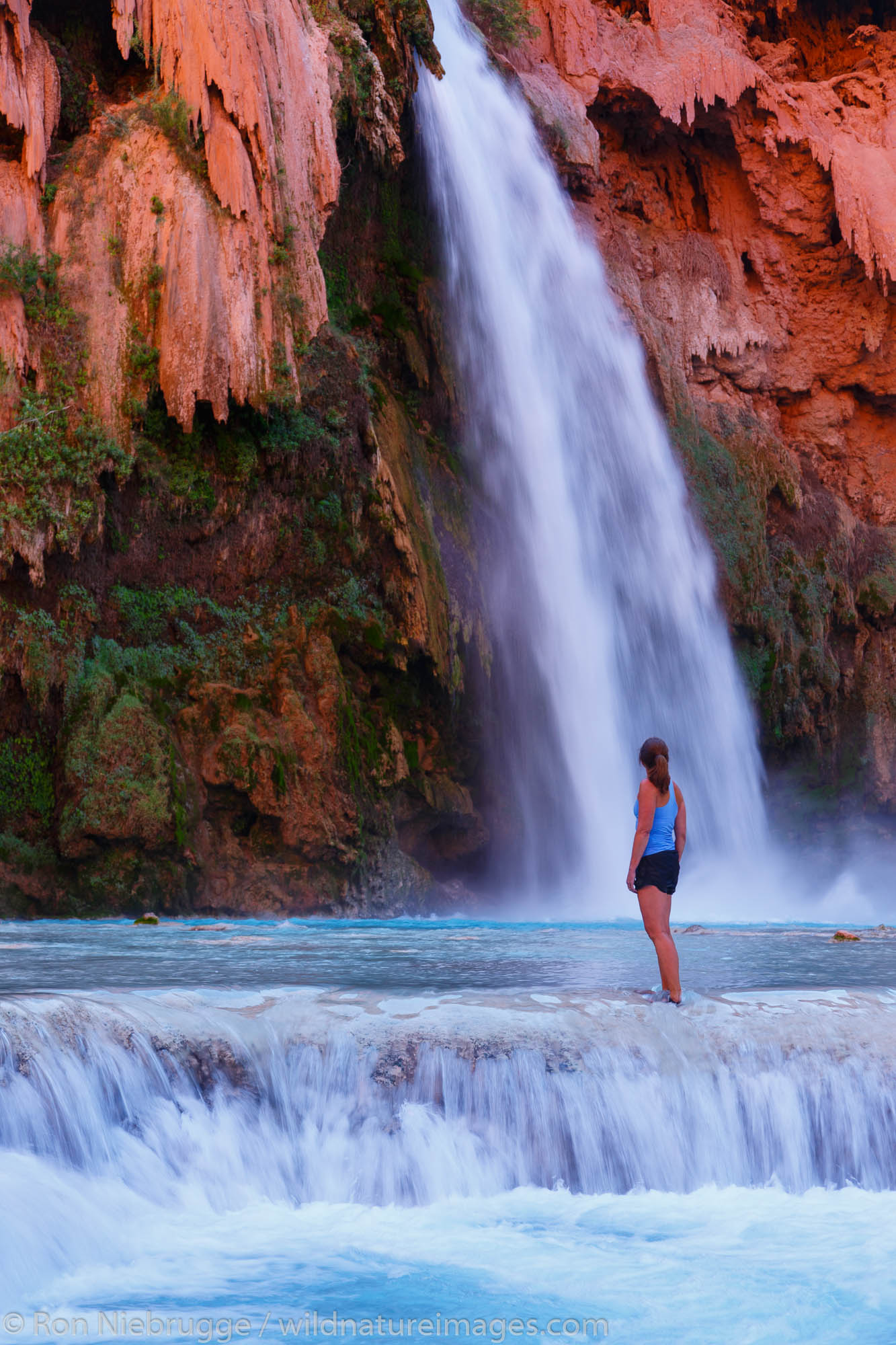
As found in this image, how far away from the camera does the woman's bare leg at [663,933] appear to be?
5789 mm

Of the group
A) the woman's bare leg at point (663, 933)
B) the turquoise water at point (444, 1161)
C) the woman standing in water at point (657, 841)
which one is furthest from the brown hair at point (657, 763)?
the turquoise water at point (444, 1161)

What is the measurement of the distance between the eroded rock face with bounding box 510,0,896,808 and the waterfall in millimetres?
2035

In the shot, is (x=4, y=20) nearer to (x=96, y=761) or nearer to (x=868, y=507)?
(x=96, y=761)

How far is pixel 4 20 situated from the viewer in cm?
1274

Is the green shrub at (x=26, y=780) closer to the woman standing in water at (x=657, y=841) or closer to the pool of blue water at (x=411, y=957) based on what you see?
the pool of blue water at (x=411, y=957)

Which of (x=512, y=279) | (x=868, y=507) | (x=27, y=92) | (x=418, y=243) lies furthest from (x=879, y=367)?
(x=27, y=92)

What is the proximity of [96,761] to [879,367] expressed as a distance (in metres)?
20.9

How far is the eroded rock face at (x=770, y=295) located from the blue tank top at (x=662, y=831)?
17.4 m

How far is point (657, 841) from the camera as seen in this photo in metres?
6.06

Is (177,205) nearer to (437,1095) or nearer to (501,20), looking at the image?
(437,1095)

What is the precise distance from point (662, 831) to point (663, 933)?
498mm

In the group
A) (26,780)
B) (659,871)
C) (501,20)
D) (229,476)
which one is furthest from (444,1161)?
(501,20)

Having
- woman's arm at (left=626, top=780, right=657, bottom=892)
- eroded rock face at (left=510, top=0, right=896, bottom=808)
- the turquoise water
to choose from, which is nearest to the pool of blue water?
the turquoise water

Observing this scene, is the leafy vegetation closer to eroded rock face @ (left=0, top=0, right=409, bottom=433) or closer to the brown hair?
eroded rock face @ (left=0, top=0, right=409, bottom=433)
